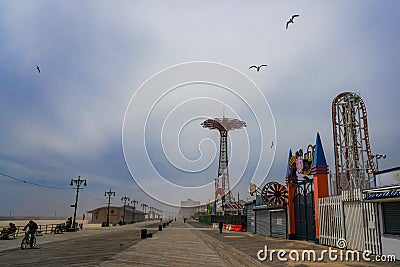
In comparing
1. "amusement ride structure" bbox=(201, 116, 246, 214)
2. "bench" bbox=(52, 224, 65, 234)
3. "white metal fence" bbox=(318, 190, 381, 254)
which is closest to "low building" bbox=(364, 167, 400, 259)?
"white metal fence" bbox=(318, 190, 381, 254)

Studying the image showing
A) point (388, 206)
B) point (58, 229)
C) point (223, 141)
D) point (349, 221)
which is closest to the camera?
point (388, 206)

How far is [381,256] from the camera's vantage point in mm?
16234

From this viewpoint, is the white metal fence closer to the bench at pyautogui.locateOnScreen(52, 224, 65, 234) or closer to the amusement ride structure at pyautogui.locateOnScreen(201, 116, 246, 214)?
the bench at pyautogui.locateOnScreen(52, 224, 65, 234)

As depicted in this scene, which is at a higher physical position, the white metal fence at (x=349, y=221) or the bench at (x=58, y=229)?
the white metal fence at (x=349, y=221)

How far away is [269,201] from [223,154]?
174 feet

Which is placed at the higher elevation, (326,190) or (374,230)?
(326,190)

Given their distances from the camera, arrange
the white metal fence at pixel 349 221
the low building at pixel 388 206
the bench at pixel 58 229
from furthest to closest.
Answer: the bench at pixel 58 229 → the white metal fence at pixel 349 221 → the low building at pixel 388 206

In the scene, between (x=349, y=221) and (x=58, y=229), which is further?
(x=58, y=229)

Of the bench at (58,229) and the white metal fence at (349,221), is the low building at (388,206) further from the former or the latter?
the bench at (58,229)

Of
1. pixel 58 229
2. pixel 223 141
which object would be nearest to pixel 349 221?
pixel 58 229

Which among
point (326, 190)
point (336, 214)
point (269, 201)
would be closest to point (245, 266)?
point (336, 214)

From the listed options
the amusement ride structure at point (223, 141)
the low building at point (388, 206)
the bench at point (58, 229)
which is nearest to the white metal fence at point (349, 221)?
the low building at point (388, 206)

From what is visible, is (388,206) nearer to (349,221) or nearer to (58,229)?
(349,221)

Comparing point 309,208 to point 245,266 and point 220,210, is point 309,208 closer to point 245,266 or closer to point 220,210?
point 245,266
